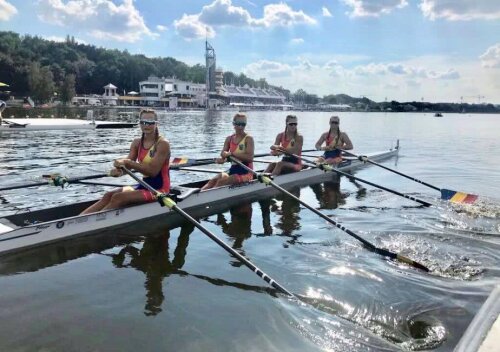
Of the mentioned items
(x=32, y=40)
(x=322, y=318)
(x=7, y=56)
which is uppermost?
(x=32, y=40)

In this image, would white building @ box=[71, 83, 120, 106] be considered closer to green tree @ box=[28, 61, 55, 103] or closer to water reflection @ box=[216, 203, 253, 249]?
green tree @ box=[28, 61, 55, 103]

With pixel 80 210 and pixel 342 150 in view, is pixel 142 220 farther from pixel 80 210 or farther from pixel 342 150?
pixel 342 150

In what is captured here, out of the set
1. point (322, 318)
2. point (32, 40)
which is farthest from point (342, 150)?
point (32, 40)

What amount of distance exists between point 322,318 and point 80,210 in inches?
235

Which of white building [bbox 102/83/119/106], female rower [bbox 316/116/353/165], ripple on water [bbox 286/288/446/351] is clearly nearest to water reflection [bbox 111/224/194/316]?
ripple on water [bbox 286/288/446/351]

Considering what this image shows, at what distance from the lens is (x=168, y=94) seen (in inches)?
5822

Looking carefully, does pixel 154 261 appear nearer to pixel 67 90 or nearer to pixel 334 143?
pixel 334 143

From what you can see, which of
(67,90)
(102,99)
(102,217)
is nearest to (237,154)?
(102,217)

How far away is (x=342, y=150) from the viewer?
53.8 ft

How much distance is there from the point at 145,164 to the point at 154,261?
2.21m

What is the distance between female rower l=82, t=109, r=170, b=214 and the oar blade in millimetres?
8725

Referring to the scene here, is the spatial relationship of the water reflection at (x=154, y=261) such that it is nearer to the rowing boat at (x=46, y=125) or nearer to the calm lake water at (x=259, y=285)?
the calm lake water at (x=259, y=285)

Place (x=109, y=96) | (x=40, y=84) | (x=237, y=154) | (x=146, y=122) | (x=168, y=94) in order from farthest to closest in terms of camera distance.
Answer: (x=168, y=94) < (x=109, y=96) < (x=40, y=84) < (x=237, y=154) < (x=146, y=122)

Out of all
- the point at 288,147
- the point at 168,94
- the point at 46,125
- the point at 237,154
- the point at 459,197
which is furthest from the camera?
the point at 168,94
